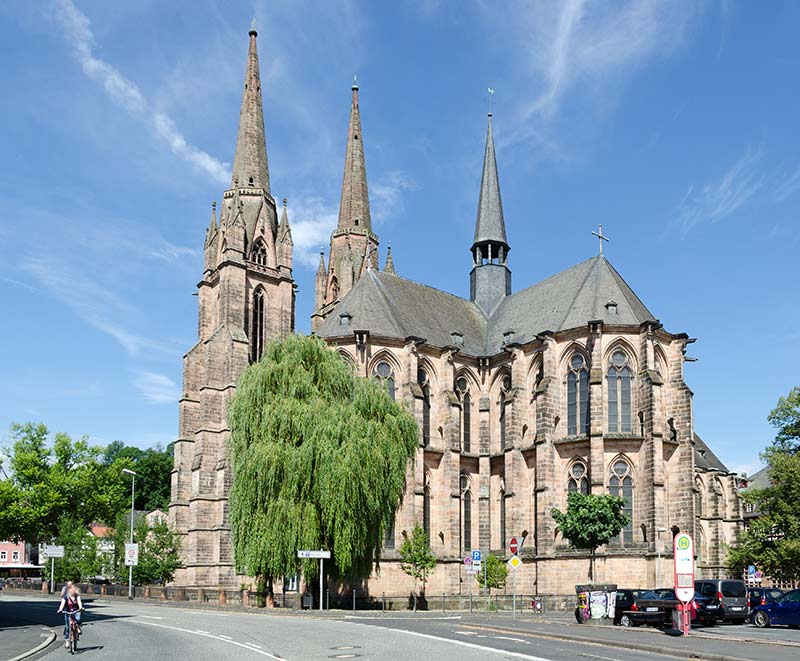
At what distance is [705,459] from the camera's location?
64.2 meters

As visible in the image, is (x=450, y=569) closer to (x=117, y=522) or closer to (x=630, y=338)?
(x=630, y=338)

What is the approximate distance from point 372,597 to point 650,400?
17188 mm

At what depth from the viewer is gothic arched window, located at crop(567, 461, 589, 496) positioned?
47.5 meters

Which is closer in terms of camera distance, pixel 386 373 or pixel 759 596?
pixel 759 596

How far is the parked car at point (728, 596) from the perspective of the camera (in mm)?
29500

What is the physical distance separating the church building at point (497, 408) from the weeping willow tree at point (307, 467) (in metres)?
9.36

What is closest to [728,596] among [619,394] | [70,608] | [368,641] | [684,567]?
[684,567]

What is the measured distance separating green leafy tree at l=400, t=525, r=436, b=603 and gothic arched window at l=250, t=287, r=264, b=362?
2369cm

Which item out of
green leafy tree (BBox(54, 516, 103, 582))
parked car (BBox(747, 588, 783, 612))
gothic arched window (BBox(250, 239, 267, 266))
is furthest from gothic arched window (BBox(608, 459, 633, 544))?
green leafy tree (BBox(54, 516, 103, 582))

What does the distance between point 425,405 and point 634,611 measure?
25.4 metres

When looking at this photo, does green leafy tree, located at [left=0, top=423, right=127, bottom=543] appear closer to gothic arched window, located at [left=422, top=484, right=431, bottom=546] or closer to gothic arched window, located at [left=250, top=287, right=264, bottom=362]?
gothic arched window, located at [left=250, top=287, right=264, bottom=362]

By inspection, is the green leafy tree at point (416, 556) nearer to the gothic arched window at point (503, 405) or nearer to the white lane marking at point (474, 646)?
the gothic arched window at point (503, 405)

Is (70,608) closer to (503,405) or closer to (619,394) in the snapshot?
(619,394)

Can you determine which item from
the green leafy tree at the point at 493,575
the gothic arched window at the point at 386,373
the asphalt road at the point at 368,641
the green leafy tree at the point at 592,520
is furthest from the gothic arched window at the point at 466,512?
the asphalt road at the point at 368,641
